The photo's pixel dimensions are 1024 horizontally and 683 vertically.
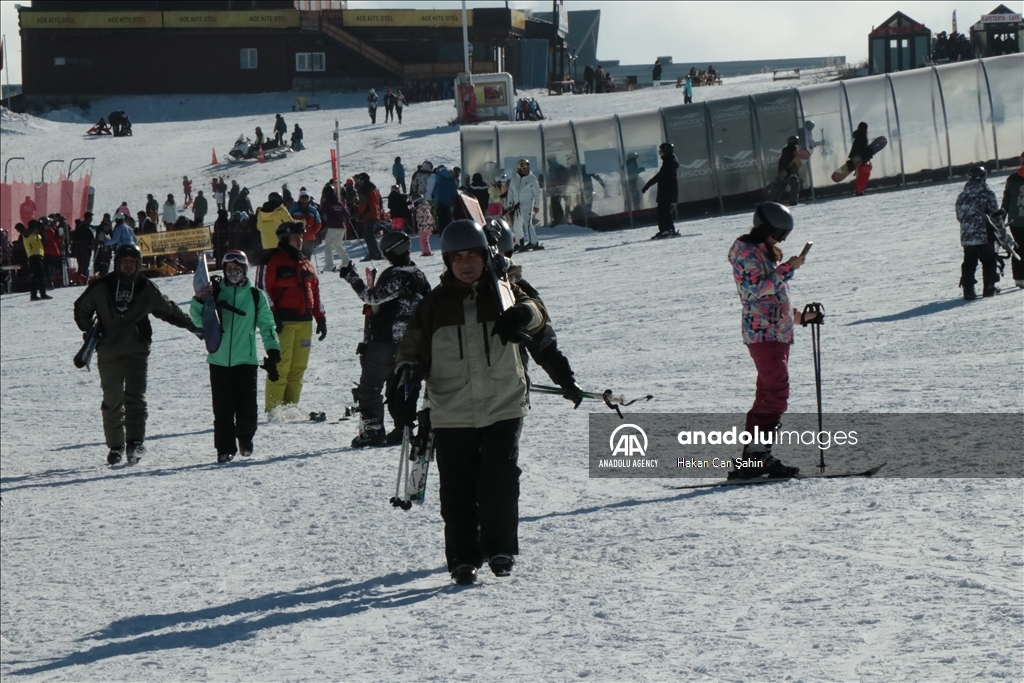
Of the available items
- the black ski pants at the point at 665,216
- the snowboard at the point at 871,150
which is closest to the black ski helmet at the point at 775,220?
the black ski pants at the point at 665,216

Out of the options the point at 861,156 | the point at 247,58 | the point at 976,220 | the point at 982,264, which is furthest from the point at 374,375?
the point at 247,58

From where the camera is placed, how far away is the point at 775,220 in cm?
688

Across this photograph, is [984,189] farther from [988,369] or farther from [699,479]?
[699,479]

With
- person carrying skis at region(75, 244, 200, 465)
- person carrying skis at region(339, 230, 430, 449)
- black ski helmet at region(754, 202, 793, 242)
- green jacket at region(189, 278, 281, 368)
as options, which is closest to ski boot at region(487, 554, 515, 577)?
black ski helmet at region(754, 202, 793, 242)

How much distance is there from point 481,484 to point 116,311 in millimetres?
4863

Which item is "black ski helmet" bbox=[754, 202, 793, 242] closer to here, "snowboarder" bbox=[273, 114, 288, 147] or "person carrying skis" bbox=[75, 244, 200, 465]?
"person carrying skis" bbox=[75, 244, 200, 465]

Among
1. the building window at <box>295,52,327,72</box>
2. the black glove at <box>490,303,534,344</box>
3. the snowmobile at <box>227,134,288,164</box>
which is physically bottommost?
the black glove at <box>490,303,534,344</box>

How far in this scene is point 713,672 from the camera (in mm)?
5000

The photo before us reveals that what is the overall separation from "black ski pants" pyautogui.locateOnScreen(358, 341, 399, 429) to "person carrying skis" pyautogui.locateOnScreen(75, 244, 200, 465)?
124cm

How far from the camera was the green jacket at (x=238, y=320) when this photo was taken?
9.77m

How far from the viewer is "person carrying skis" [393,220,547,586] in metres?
5.52

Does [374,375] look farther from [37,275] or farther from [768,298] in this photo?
[37,275]

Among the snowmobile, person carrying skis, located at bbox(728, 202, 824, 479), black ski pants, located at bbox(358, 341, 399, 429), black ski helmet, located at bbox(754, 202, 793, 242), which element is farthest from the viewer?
the snowmobile

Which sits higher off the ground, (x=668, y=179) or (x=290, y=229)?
(x=668, y=179)
